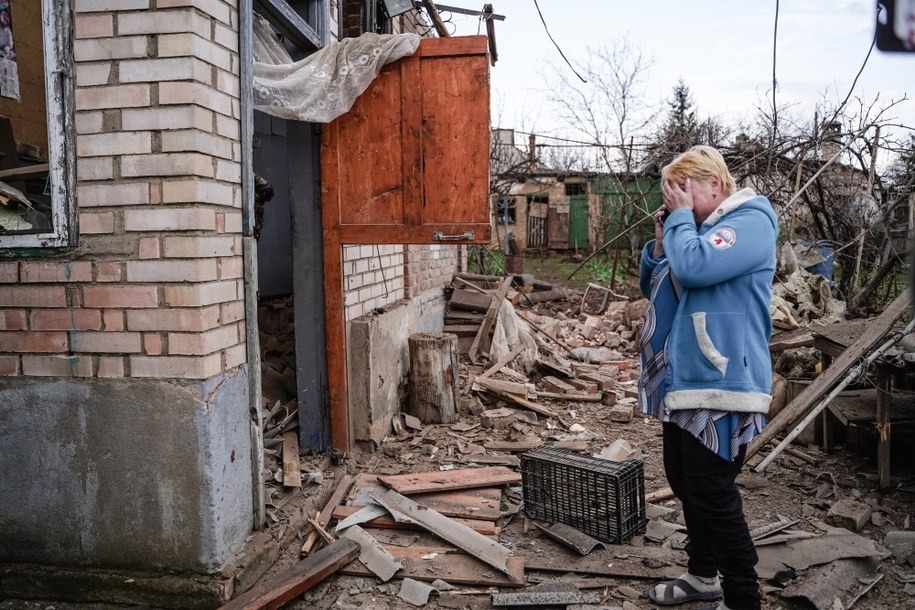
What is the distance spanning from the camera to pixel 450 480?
4527 millimetres

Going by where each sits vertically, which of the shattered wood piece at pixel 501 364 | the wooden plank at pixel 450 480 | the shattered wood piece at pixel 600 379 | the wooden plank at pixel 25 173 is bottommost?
the wooden plank at pixel 450 480

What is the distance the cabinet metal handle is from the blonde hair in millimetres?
1703

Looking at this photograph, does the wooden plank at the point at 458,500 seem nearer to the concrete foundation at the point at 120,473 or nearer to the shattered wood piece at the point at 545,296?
the concrete foundation at the point at 120,473

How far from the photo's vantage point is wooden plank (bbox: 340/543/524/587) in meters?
3.46

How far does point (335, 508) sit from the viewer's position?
4.23 metres

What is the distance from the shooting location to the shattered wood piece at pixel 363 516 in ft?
13.1

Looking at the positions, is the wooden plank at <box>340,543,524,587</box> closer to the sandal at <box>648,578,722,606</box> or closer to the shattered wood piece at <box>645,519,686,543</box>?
the sandal at <box>648,578,722,606</box>

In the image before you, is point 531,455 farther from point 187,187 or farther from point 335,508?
point 187,187

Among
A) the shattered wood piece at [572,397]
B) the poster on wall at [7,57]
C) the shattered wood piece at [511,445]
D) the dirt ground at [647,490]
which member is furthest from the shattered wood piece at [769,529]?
the poster on wall at [7,57]

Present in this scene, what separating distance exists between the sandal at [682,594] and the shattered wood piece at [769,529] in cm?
79

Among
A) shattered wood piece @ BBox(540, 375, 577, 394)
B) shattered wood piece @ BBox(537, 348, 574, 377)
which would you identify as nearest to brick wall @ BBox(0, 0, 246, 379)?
shattered wood piece @ BBox(540, 375, 577, 394)

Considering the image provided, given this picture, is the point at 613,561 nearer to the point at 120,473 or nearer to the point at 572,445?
the point at 572,445

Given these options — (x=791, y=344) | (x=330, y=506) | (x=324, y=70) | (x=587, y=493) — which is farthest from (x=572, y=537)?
(x=791, y=344)

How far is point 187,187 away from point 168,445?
1224mm
